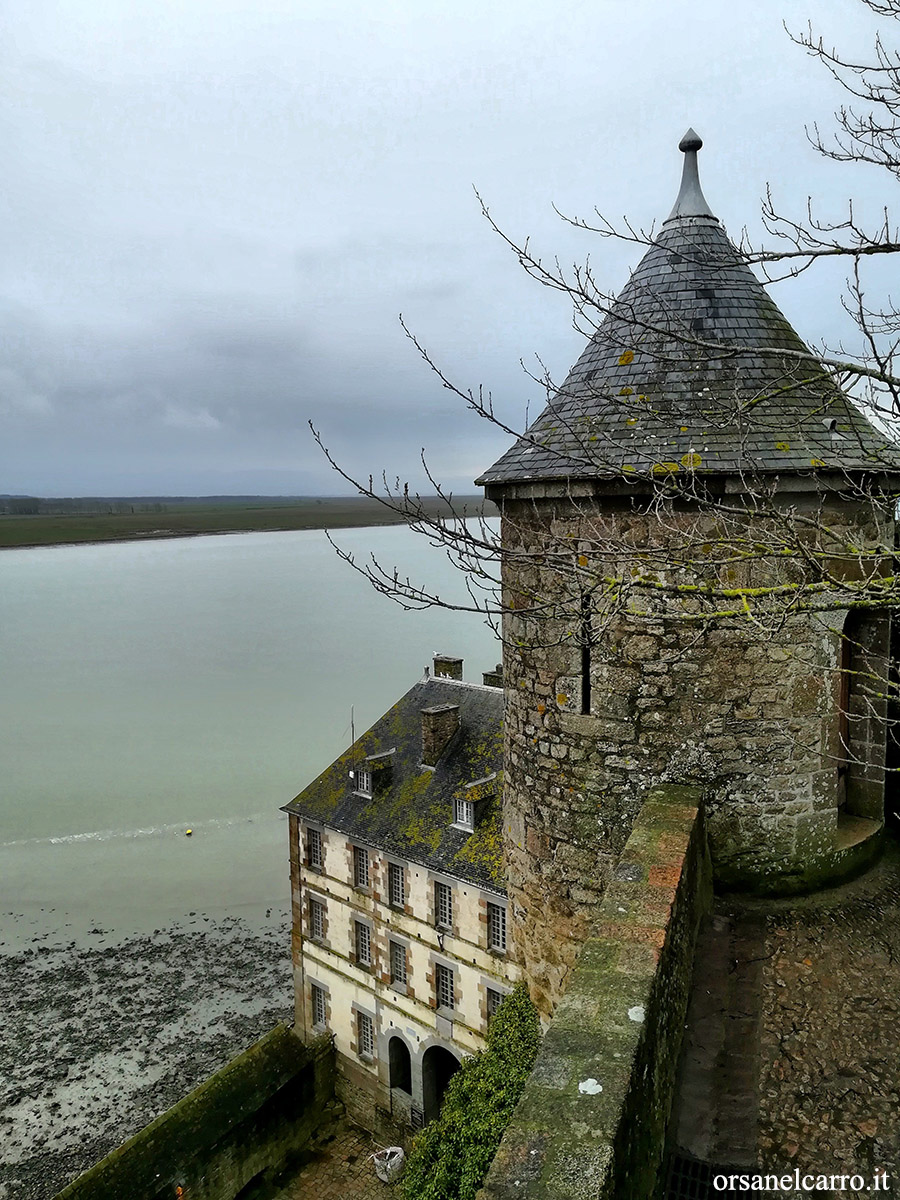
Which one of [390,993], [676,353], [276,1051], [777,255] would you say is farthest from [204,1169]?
[777,255]

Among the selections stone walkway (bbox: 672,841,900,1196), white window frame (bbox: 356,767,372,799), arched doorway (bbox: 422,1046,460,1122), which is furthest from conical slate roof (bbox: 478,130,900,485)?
arched doorway (bbox: 422,1046,460,1122)

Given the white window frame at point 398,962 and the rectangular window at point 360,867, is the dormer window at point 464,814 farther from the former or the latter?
the white window frame at point 398,962

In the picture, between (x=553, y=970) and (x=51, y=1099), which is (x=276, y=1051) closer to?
(x=51, y=1099)

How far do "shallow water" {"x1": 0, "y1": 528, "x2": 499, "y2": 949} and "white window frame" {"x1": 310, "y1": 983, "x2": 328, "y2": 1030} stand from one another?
33.6 ft

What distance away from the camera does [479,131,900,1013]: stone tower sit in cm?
420

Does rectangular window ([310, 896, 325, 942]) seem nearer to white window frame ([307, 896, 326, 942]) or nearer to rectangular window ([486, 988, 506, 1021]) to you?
white window frame ([307, 896, 326, 942])

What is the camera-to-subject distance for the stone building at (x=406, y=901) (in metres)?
12.5

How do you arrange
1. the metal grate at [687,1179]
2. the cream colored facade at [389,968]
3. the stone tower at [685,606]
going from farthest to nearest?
1. the cream colored facade at [389,968]
2. the stone tower at [685,606]
3. the metal grate at [687,1179]

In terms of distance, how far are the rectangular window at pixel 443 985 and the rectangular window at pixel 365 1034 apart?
6.58ft

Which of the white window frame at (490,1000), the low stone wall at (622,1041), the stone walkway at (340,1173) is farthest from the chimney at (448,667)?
the low stone wall at (622,1041)

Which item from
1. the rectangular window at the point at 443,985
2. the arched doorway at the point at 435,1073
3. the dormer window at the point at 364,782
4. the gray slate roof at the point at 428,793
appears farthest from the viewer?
the dormer window at the point at 364,782

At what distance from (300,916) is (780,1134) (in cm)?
1375

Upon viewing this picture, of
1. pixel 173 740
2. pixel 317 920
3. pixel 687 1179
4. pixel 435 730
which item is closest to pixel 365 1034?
pixel 317 920

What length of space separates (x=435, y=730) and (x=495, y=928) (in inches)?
143
